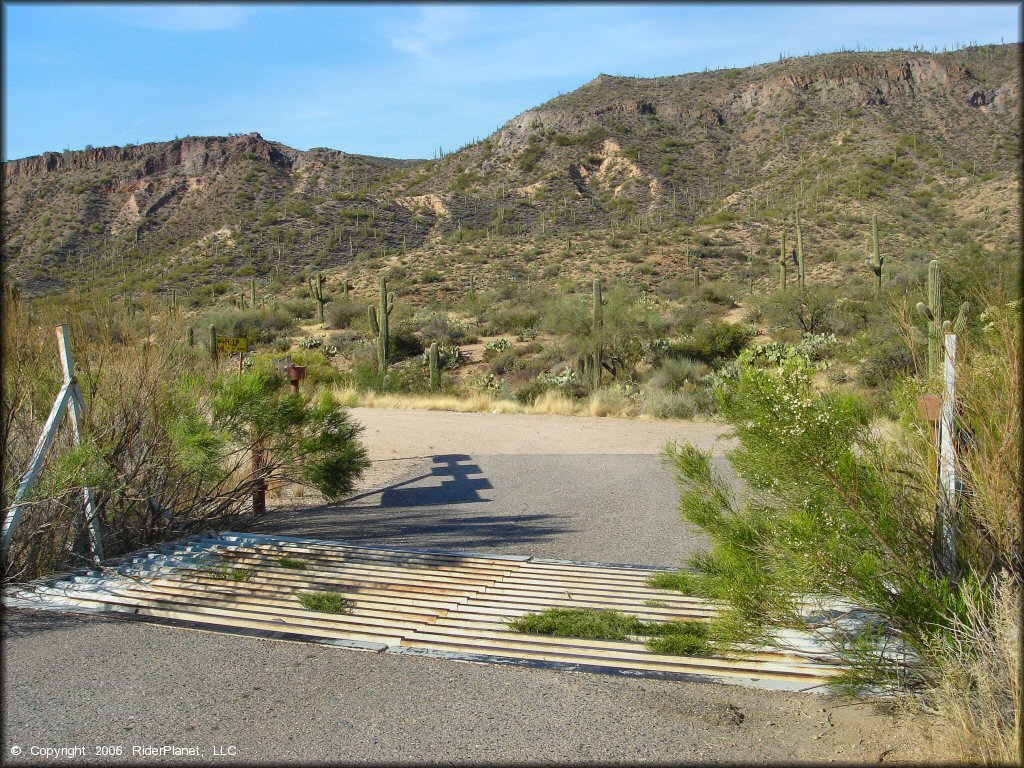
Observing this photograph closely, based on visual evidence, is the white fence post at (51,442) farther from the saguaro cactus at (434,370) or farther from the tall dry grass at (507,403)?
the saguaro cactus at (434,370)

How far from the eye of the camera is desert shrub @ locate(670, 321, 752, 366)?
2802 centimetres

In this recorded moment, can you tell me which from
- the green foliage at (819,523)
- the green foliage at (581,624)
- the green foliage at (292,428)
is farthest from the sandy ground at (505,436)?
the green foliage at (819,523)

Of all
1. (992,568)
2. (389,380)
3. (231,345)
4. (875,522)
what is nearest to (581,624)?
(875,522)

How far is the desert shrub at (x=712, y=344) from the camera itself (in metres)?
28.0

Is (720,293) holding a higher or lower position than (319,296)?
lower

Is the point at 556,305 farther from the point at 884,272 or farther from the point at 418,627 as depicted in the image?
the point at 418,627

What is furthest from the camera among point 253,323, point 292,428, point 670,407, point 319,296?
point 319,296

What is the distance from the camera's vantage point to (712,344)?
28.3 m

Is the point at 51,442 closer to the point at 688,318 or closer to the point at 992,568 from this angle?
the point at 992,568

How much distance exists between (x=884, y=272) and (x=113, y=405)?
32640 mm

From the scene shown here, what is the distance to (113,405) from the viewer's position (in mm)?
7508

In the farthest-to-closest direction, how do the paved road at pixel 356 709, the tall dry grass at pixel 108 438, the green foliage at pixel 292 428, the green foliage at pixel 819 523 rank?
1. the green foliage at pixel 292 428
2. the tall dry grass at pixel 108 438
3. the green foliage at pixel 819 523
4. the paved road at pixel 356 709

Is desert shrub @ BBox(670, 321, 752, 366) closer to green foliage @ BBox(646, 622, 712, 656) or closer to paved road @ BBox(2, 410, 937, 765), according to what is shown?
green foliage @ BBox(646, 622, 712, 656)

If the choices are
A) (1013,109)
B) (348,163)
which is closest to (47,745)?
(1013,109)
